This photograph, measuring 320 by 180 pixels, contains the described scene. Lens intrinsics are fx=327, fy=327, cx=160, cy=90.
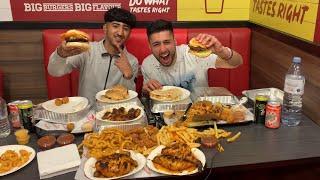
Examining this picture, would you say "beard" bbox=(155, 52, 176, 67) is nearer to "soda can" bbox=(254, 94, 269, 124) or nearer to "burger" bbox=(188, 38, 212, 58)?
"burger" bbox=(188, 38, 212, 58)

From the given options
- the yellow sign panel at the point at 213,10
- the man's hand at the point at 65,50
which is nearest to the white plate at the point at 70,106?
the man's hand at the point at 65,50

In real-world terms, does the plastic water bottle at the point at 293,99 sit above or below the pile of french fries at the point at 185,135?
above

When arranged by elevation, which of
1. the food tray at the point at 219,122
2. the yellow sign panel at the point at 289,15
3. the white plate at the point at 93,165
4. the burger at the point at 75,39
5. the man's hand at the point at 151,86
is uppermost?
the yellow sign panel at the point at 289,15

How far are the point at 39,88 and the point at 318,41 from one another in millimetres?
2018

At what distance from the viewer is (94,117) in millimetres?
1649

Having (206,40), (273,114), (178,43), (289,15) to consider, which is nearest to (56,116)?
(206,40)

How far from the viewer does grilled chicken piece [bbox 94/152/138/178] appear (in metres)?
1.20

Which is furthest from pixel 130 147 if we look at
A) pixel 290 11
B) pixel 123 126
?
pixel 290 11

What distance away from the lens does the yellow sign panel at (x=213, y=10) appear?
2.53 metres

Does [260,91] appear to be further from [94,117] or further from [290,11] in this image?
[94,117]

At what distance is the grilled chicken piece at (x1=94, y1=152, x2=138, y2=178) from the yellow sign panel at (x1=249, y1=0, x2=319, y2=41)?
1.18 metres

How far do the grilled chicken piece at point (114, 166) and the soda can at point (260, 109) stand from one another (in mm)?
698

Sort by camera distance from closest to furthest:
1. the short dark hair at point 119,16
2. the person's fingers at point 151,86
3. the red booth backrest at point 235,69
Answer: the person's fingers at point 151,86, the short dark hair at point 119,16, the red booth backrest at point 235,69

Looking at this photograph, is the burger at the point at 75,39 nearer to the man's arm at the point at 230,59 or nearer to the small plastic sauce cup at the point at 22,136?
the small plastic sauce cup at the point at 22,136
